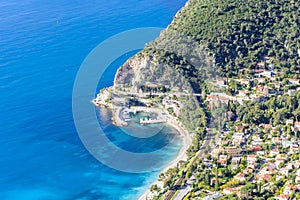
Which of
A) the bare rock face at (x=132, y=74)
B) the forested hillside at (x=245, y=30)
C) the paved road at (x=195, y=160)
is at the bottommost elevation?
the paved road at (x=195, y=160)

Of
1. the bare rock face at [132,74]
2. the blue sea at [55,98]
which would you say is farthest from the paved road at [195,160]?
the bare rock face at [132,74]

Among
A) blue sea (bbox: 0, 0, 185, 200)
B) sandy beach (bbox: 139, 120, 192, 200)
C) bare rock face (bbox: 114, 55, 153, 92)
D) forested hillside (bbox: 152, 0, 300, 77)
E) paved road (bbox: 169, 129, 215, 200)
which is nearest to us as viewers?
paved road (bbox: 169, 129, 215, 200)

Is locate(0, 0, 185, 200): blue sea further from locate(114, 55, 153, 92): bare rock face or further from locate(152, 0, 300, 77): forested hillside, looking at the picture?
locate(152, 0, 300, 77): forested hillside

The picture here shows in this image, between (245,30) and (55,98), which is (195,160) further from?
(245,30)

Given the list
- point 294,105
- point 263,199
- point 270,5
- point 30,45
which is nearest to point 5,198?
point 263,199

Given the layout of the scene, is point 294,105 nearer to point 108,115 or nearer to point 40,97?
point 108,115

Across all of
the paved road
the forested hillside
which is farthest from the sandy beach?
the forested hillside

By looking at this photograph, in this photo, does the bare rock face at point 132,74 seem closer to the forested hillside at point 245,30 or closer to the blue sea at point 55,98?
the blue sea at point 55,98

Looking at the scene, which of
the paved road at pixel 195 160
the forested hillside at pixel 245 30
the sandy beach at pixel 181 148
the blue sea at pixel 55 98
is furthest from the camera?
the forested hillside at pixel 245 30
